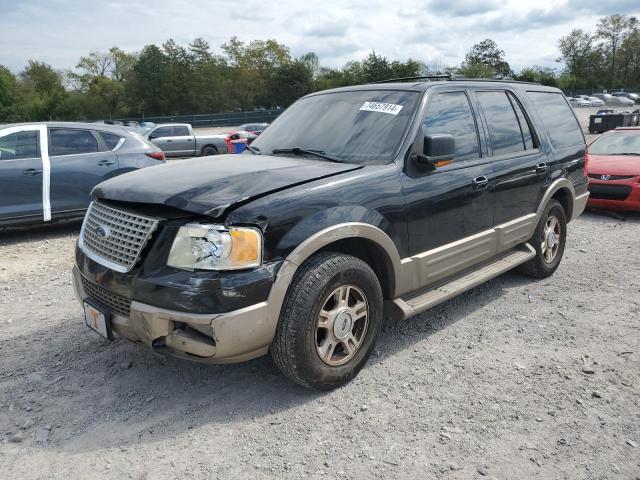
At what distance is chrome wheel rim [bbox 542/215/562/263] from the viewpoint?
212 inches

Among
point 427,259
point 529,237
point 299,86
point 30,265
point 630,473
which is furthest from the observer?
point 299,86

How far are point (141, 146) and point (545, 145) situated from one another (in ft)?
19.0

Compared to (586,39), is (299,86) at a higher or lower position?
lower

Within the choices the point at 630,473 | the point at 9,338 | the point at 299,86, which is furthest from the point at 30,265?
the point at 299,86

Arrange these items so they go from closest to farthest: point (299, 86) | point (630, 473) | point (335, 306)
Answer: point (630, 473), point (335, 306), point (299, 86)

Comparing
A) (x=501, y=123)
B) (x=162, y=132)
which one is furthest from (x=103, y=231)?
(x=162, y=132)

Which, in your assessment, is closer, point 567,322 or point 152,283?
point 152,283

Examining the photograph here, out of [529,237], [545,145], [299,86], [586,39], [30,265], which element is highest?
[586,39]

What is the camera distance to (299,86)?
232 ft

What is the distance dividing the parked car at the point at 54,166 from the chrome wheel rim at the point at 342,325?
5.41m

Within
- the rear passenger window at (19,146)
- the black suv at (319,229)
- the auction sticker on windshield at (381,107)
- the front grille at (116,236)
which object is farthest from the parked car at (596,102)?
the front grille at (116,236)

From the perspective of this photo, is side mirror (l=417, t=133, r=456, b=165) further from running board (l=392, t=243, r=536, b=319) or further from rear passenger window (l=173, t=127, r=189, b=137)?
rear passenger window (l=173, t=127, r=189, b=137)

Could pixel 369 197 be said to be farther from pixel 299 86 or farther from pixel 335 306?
pixel 299 86

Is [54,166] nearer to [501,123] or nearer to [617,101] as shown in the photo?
[501,123]
